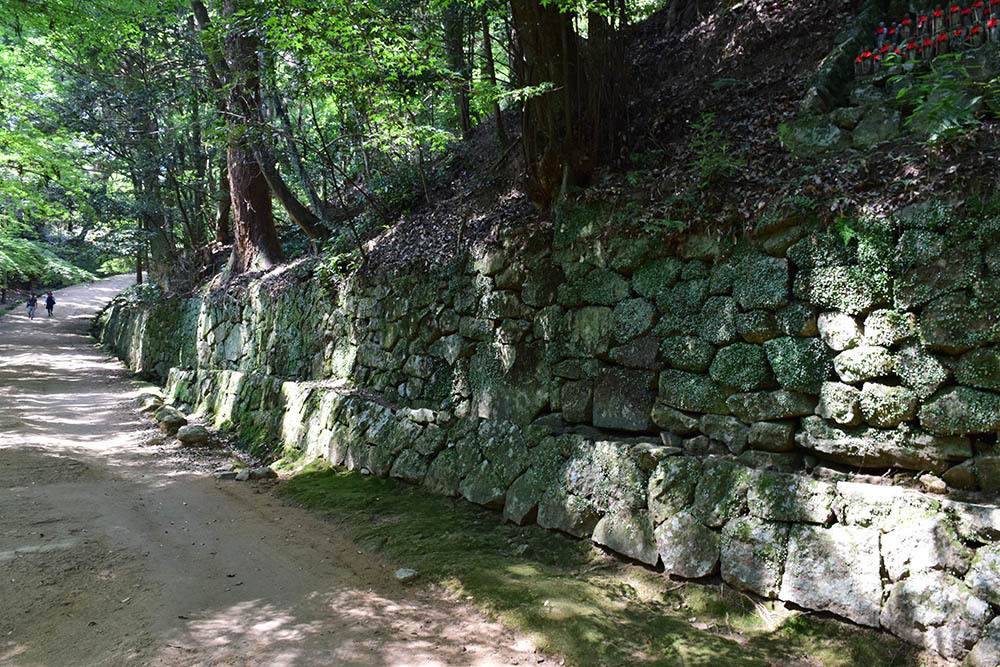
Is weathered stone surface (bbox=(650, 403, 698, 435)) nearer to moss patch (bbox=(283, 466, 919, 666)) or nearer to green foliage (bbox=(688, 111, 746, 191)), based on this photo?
moss patch (bbox=(283, 466, 919, 666))

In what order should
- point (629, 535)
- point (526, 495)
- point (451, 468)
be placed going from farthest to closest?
point (451, 468)
point (526, 495)
point (629, 535)

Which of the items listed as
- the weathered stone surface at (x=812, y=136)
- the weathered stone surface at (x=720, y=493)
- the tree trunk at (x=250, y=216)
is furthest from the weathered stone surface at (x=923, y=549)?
the tree trunk at (x=250, y=216)

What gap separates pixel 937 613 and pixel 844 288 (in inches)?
75.3

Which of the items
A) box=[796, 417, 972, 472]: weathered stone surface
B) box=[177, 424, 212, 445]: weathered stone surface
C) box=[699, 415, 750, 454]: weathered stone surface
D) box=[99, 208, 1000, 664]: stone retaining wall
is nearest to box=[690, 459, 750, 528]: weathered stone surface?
box=[99, 208, 1000, 664]: stone retaining wall

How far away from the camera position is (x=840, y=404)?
3816mm

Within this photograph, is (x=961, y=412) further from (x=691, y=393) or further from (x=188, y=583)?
(x=188, y=583)

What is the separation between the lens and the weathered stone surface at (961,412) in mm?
3287

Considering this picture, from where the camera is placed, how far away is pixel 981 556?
9.84ft

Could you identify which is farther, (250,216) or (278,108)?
(250,216)

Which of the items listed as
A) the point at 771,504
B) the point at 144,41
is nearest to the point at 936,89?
the point at 771,504

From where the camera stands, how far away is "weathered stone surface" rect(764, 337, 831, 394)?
3955mm

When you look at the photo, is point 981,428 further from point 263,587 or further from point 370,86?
point 370,86

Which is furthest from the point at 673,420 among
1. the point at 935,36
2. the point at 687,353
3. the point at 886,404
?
the point at 935,36

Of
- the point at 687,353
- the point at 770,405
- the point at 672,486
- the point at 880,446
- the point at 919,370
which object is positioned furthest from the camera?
the point at 687,353
